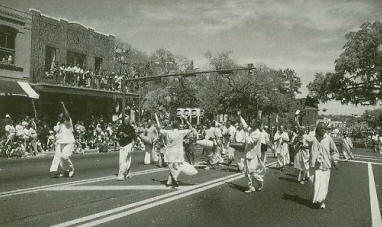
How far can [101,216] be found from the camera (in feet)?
26.4

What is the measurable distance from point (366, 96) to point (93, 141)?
98.0 feet

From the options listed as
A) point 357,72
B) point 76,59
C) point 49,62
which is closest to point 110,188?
point 49,62

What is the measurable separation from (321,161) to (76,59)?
28.6 metres

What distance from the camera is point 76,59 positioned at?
35906 mm

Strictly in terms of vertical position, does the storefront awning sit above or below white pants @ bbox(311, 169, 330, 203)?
above

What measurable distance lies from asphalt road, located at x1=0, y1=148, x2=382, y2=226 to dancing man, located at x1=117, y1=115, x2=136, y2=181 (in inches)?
13.0

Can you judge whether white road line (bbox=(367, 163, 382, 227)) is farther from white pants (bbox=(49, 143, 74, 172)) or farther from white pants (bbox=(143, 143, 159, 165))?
white pants (bbox=(143, 143, 159, 165))

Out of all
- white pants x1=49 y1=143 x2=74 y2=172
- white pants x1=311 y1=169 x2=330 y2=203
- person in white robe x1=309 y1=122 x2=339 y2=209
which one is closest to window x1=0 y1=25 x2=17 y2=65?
white pants x1=49 y1=143 x2=74 y2=172

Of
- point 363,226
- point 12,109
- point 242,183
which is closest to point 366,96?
point 12,109

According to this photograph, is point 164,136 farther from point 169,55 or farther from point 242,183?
point 169,55

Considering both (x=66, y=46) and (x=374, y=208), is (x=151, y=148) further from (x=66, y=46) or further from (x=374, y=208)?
(x=66, y=46)

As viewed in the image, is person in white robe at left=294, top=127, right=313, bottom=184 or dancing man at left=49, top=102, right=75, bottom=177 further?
person in white robe at left=294, top=127, right=313, bottom=184

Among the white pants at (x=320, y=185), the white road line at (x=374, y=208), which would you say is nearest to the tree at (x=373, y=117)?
the white road line at (x=374, y=208)

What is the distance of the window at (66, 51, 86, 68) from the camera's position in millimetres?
35062
